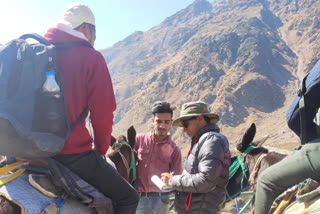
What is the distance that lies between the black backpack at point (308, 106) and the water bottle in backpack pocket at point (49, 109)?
6.13ft

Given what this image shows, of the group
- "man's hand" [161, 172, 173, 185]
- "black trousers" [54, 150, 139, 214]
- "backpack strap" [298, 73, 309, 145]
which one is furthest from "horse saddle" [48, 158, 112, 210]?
"backpack strap" [298, 73, 309, 145]

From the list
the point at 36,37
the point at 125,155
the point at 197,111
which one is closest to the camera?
the point at 36,37

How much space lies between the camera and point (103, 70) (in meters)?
2.31

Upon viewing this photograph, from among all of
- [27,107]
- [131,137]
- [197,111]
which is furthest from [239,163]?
[27,107]

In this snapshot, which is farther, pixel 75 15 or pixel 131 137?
pixel 131 137

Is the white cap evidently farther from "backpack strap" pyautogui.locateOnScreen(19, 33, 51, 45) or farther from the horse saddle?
the horse saddle

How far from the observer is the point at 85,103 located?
231cm

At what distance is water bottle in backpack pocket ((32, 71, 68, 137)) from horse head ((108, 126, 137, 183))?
6.06ft

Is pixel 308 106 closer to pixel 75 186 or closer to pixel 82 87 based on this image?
pixel 82 87

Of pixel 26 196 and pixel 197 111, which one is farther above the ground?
pixel 26 196

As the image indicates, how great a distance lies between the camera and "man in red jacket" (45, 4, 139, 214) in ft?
7.22

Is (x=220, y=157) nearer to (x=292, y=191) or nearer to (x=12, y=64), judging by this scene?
(x=292, y=191)

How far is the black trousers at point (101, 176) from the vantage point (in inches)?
86.5

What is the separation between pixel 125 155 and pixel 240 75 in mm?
66507
